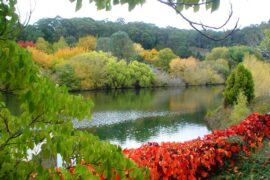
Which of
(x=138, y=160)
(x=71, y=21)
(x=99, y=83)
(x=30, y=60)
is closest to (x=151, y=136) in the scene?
(x=138, y=160)

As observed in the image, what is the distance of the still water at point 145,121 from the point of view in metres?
16.7

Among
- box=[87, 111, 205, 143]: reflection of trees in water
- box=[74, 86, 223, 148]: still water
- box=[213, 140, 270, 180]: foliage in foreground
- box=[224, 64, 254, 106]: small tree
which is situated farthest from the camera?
box=[224, 64, 254, 106]: small tree

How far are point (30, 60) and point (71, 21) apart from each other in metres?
59.8

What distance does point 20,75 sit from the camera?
1.25 m

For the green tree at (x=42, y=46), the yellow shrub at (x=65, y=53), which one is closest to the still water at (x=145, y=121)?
the yellow shrub at (x=65, y=53)

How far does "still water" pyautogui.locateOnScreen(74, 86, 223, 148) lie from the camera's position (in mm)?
16670

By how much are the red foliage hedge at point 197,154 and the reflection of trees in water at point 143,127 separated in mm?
9656

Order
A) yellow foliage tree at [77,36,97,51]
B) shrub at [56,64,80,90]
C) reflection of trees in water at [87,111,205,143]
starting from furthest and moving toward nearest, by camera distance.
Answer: yellow foliage tree at [77,36,97,51], shrub at [56,64,80,90], reflection of trees in water at [87,111,205,143]

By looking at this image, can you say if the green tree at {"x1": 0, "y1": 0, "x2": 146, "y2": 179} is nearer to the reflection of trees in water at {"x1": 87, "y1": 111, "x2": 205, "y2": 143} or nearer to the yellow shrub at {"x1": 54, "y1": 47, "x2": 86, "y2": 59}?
the reflection of trees in water at {"x1": 87, "y1": 111, "x2": 205, "y2": 143}

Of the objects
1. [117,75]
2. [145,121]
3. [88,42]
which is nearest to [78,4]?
[145,121]

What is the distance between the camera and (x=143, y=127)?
19.2m

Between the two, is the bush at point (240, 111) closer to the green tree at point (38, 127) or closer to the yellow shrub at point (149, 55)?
the green tree at point (38, 127)

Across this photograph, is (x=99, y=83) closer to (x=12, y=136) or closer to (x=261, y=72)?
(x=261, y=72)

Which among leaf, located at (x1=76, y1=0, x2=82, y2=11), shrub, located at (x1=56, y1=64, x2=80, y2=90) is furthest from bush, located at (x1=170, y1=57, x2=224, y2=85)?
leaf, located at (x1=76, y1=0, x2=82, y2=11)
